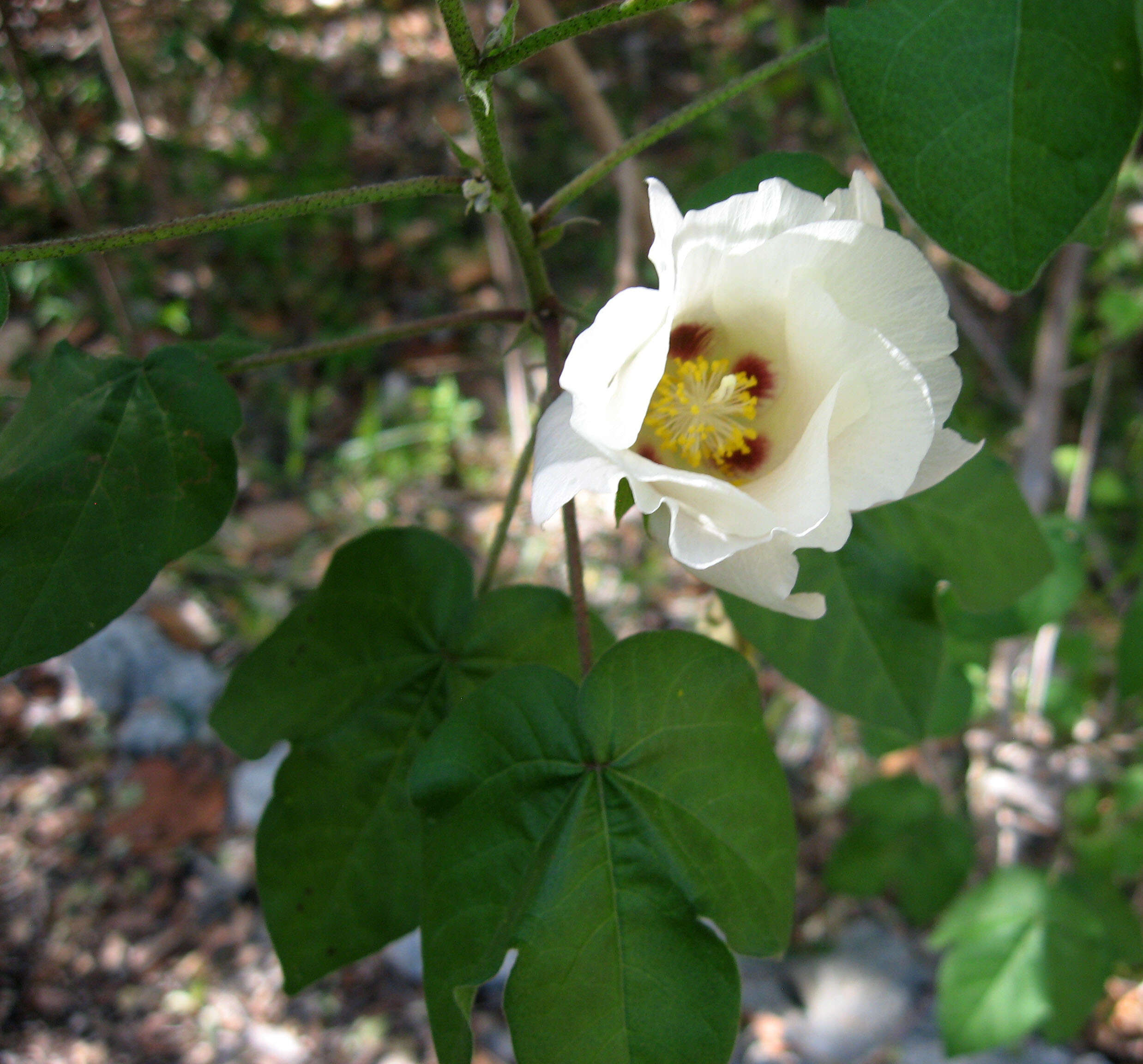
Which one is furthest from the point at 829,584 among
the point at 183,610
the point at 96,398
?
the point at 183,610

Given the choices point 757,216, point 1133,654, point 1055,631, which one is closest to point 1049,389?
point 1055,631

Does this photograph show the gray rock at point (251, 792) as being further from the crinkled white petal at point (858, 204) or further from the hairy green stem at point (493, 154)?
the crinkled white petal at point (858, 204)

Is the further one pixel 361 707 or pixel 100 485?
pixel 361 707

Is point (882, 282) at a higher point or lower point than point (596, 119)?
lower

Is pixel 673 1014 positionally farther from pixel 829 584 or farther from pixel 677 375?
pixel 677 375

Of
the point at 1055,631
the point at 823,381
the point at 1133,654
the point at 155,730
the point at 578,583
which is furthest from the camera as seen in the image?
the point at 155,730

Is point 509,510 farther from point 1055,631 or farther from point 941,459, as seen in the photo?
point 1055,631

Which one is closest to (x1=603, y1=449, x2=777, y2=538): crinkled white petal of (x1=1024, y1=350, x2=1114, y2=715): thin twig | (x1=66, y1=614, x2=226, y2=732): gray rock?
(x1=1024, y1=350, x2=1114, y2=715): thin twig
